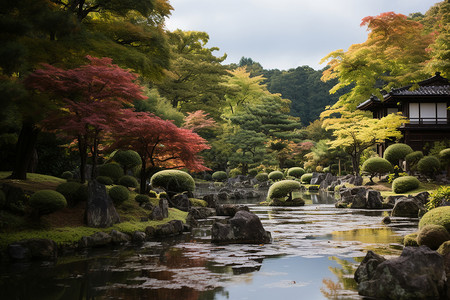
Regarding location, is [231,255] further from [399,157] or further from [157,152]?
[399,157]

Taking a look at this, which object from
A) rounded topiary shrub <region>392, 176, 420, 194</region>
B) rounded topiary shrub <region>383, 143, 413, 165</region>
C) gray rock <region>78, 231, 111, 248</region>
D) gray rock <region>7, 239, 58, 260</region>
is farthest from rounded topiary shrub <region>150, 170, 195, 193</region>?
rounded topiary shrub <region>383, 143, 413, 165</region>

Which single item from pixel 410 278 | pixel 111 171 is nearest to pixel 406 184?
pixel 111 171

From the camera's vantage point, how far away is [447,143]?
98.9ft

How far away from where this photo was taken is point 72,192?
Result: 41.6ft

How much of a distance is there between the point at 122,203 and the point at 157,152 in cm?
299

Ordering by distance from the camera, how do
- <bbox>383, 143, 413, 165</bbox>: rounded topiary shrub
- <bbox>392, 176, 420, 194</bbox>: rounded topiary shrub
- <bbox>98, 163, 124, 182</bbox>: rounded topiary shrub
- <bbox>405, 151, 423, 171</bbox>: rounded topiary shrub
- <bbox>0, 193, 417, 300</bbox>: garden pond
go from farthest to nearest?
<bbox>383, 143, 413, 165</bbox>: rounded topiary shrub < <bbox>405, 151, 423, 171</bbox>: rounded topiary shrub < <bbox>392, 176, 420, 194</bbox>: rounded topiary shrub < <bbox>98, 163, 124, 182</bbox>: rounded topiary shrub < <bbox>0, 193, 417, 300</bbox>: garden pond

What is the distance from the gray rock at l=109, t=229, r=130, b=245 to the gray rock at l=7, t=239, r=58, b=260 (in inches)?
72.9

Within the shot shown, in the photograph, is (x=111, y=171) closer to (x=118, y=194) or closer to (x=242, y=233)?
(x=118, y=194)

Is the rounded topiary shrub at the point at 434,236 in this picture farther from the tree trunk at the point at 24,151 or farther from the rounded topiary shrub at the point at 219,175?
the rounded topiary shrub at the point at 219,175

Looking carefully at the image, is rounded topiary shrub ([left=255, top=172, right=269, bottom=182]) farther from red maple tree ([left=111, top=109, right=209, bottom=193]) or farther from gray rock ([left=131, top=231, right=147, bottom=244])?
gray rock ([left=131, top=231, right=147, bottom=244])

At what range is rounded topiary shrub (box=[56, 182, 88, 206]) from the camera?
41.3 ft

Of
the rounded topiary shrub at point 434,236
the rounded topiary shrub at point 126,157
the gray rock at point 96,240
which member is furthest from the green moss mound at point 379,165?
the gray rock at point 96,240

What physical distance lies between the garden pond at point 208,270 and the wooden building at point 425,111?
2092cm

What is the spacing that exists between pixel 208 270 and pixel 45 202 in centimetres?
501
